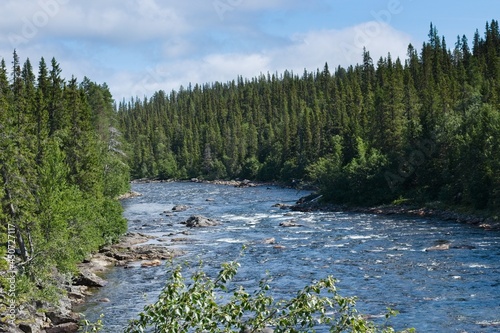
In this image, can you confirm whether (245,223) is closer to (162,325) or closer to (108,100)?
(108,100)

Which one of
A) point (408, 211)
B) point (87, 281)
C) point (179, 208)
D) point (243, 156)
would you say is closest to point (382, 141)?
point (408, 211)

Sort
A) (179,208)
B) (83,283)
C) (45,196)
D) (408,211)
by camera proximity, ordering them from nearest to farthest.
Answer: (45,196)
(83,283)
(408,211)
(179,208)

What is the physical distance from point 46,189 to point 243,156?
12499cm

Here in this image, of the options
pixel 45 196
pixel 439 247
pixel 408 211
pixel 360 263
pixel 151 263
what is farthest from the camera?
pixel 408 211

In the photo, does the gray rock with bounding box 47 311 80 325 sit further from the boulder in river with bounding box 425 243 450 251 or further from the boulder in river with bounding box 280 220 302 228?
the boulder in river with bounding box 280 220 302 228

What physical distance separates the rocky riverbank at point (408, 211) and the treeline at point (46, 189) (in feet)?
115

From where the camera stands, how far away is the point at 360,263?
144 ft

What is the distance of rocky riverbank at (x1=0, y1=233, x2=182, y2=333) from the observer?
29688 mm


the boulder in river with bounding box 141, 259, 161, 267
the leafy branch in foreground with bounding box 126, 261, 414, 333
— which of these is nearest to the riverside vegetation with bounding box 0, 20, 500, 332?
the leafy branch in foreground with bounding box 126, 261, 414, 333

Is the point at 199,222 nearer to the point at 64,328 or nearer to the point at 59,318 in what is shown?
the point at 59,318

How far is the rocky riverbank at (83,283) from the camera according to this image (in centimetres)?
2969

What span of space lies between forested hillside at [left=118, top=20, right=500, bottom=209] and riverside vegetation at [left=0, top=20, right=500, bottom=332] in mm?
246

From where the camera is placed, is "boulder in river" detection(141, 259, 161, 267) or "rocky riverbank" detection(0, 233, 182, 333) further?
"boulder in river" detection(141, 259, 161, 267)

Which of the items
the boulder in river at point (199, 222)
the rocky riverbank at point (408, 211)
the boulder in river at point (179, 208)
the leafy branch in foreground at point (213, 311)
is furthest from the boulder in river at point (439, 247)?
the boulder in river at point (179, 208)
